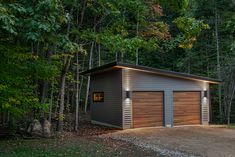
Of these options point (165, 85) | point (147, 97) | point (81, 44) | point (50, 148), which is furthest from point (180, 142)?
point (165, 85)

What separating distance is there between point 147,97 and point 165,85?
119 cm

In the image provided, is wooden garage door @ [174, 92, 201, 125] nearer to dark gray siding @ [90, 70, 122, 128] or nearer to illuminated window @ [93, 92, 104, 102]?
dark gray siding @ [90, 70, 122, 128]

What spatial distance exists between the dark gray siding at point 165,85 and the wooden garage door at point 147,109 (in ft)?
0.87

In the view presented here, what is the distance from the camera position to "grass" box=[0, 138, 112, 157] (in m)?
8.24

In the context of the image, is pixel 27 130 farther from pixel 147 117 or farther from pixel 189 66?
pixel 189 66

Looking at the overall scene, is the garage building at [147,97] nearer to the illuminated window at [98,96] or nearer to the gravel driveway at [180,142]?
the illuminated window at [98,96]

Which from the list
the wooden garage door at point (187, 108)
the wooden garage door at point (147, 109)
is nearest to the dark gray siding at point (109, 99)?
the wooden garage door at point (147, 109)

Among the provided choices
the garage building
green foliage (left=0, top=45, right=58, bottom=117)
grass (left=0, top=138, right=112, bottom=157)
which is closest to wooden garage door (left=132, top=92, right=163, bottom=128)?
the garage building

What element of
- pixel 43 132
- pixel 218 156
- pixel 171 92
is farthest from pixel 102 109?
pixel 218 156

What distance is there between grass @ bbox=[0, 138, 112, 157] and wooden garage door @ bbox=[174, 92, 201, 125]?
6843mm

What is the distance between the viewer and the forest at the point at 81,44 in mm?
6343

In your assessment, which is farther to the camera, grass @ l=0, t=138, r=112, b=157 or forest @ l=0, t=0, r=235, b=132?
grass @ l=0, t=138, r=112, b=157

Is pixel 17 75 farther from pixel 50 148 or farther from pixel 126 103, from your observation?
pixel 126 103

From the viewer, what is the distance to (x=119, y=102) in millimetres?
14945
